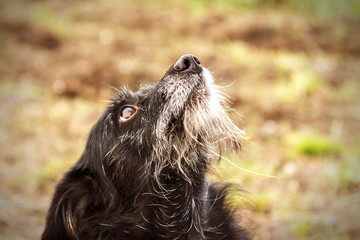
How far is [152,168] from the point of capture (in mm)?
2826

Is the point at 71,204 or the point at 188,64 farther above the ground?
the point at 188,64

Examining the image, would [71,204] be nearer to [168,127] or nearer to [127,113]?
[127,113]

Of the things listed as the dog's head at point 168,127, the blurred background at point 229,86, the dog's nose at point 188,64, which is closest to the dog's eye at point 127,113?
the dog's head at point 168,127

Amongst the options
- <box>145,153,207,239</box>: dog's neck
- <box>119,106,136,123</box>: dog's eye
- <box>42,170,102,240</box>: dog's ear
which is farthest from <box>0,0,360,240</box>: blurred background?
<box>42,170,102,240</box>: dog's ear

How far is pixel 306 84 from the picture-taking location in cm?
675

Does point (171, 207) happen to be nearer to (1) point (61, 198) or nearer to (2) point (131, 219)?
(2) point (131, 219)

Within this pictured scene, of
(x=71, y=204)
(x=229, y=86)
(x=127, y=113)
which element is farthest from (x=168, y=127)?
(x=229, y=86)

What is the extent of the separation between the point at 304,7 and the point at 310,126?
13.4 feet

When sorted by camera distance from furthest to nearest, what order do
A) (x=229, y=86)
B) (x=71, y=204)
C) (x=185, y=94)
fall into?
1. (x=229, y=86)
2. (x=71, y=204)
3. (x=185, y=94)

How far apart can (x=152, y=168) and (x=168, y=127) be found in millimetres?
285

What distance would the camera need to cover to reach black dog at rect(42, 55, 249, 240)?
108 inches

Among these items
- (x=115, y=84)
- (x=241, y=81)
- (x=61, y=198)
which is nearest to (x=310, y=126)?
(x=241, y=81)

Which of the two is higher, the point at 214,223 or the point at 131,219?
the point at 214,223

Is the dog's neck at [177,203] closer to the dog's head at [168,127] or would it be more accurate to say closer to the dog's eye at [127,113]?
the dog's head at [168,127]
